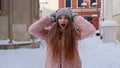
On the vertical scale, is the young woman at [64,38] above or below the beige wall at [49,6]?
below

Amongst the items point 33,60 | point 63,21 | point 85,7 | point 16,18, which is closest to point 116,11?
point 16,18

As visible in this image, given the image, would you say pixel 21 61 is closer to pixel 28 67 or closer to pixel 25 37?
pixel 28 67

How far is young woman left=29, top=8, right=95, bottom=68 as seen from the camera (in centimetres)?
321

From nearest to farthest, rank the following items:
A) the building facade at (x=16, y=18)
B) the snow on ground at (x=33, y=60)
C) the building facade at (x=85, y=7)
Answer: the snow on ground at (x=33, y=60) < the building facade at (x=16, y=18) < the building facade at (x=85, y=7)

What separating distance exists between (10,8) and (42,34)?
989 centimetres

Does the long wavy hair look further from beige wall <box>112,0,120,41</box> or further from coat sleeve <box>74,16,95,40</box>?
beige wall <box>112,0,120,41</box>

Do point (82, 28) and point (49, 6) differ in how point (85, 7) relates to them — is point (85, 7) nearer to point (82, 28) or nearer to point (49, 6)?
point (49, 6)

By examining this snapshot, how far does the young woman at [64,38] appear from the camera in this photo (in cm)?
321

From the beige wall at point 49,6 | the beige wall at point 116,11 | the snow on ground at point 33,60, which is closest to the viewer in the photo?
the snow on ground at point 33,60

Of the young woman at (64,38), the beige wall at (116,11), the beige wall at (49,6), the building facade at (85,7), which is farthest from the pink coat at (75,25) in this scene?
the beige wall at (49,6)

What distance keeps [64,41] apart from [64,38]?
0.03 meters

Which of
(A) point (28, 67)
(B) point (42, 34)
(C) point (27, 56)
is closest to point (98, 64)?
(A) point (28, 67)

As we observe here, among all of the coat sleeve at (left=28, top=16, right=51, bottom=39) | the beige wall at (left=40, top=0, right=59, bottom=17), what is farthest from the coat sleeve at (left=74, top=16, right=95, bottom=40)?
the beige wall at (left=40, top=0, right=59, bottom=17)

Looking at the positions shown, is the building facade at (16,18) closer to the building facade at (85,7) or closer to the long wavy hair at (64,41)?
the long wavy hair at (64,41)
